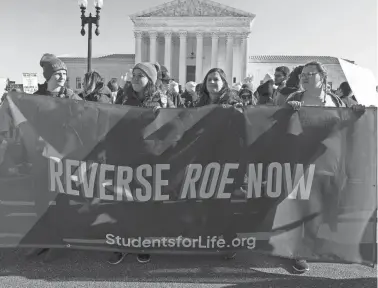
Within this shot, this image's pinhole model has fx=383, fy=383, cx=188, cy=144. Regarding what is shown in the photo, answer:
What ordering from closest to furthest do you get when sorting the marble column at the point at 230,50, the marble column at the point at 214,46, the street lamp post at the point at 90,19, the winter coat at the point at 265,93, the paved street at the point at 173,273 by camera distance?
1. the paved street at the point at 173,273
2. the winter coat at the point at 265,93
3. the street lamp post at the point at 90,19
4. the marble column at the point at 230,50
5. the marble column at the point at 214,46

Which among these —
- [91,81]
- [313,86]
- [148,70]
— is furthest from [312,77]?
[91,81]

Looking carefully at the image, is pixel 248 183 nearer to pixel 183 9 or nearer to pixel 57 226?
pixel 57 226

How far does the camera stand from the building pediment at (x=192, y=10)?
56125 millimetres

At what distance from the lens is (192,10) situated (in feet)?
188

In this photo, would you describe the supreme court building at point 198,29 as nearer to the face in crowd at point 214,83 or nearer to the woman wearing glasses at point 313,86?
the face in crowd at point 214,83

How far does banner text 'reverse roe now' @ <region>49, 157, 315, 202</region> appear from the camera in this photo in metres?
3.02

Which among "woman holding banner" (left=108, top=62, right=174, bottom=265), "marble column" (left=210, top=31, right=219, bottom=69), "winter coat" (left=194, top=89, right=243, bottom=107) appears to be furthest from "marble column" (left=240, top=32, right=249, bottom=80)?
"woman holding banner" (left=108, top=62, right=174, bottom=265)

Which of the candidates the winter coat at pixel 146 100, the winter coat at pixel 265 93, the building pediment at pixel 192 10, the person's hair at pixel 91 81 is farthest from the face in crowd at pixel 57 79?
the building pediment at pixel 192 10

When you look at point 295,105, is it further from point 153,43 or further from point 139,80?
point 153,43

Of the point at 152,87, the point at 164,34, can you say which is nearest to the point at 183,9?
the point at 164,34

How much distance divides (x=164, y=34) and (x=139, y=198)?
57.5 metres

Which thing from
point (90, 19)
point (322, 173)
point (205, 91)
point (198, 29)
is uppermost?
point (198, 29)

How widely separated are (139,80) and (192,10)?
2248 inches

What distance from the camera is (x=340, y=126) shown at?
9.95 ft
